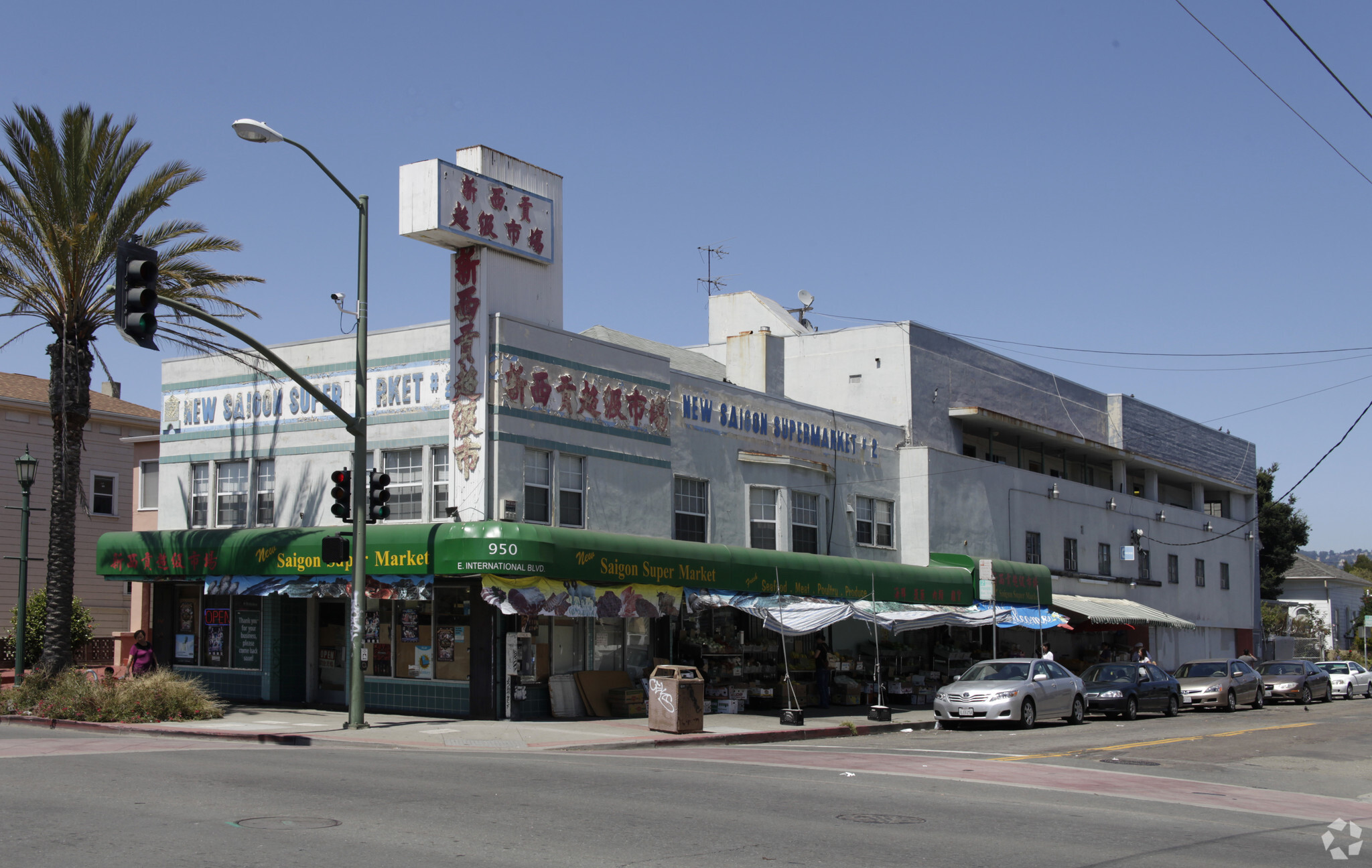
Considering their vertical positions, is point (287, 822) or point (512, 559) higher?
point (512, 559)

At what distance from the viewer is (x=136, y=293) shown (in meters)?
15.2

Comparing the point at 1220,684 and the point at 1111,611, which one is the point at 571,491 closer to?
the point at 1220,684

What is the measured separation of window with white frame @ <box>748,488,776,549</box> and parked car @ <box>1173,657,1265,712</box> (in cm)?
1124

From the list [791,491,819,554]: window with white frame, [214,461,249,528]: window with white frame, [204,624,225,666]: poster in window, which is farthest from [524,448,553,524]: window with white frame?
[204,624,225,666]: poster in window

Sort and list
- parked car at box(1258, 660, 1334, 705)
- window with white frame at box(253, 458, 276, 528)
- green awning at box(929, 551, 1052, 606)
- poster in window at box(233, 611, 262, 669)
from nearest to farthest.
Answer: window with white frame at box(253, 458, 276, 528), poster in window at box(233, 611, 262, 669), green awning at box(929, 551, 1052, 606), parked car at box(1258, 660, 1334, 705)

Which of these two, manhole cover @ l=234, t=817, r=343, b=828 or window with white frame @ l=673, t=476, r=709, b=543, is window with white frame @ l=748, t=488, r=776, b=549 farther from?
manhole cover @ l=234, t=817, r=343, b=828

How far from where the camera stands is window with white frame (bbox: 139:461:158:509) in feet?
102

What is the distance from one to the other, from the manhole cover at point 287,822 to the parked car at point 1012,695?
16537mm

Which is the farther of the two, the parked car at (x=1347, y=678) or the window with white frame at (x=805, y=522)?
the parked car at (x=1347, y=678)

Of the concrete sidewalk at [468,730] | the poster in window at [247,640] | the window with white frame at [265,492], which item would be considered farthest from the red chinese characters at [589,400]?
the poster in window at [247,640]

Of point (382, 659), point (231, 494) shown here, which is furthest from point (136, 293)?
point (231, 494)

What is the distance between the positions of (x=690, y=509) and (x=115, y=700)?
11.6 meters

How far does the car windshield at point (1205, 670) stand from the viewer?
32406 millimetres

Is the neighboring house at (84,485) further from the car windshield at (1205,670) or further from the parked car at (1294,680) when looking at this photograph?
the parked car at (1294,680)
